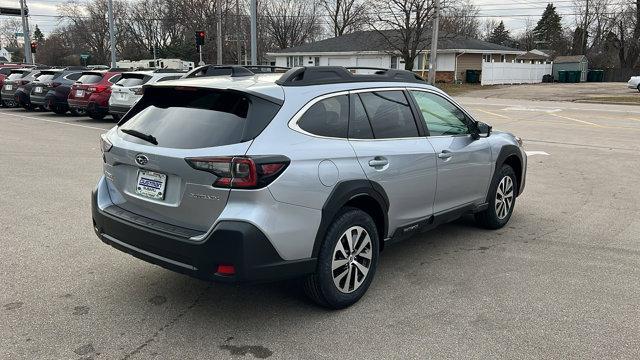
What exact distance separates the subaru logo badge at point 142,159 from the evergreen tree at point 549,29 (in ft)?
307

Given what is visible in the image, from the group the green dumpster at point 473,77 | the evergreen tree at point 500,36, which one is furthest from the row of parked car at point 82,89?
the evergreen tree at point 500,36

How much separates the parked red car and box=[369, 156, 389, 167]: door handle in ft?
48.9

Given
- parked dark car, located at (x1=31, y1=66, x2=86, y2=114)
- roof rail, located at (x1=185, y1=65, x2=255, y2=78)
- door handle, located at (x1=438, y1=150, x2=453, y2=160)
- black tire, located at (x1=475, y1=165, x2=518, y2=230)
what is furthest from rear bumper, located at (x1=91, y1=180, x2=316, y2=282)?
parked dark car, located at (x1=31, y1=66, x2=86, y2=114)

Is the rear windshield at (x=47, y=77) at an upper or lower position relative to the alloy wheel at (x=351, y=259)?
upper

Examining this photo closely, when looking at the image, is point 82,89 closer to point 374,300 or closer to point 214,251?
point 374,300

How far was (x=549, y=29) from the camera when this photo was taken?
3780 inches

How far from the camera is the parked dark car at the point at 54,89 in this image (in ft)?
63.1

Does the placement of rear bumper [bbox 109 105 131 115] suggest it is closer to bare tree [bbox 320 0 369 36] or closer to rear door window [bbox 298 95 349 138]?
rear door window [bbox 298 95 349 138]

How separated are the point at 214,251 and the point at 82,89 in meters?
16.0

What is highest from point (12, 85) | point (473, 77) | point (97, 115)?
point (473, 77)

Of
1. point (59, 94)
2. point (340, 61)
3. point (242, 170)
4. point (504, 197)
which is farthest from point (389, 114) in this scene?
point (340, 61)

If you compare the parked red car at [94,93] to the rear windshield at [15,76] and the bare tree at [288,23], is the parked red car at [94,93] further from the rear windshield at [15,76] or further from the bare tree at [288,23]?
the bare tree at [288,23]

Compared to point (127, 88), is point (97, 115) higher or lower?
lower

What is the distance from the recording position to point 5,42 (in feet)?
378
